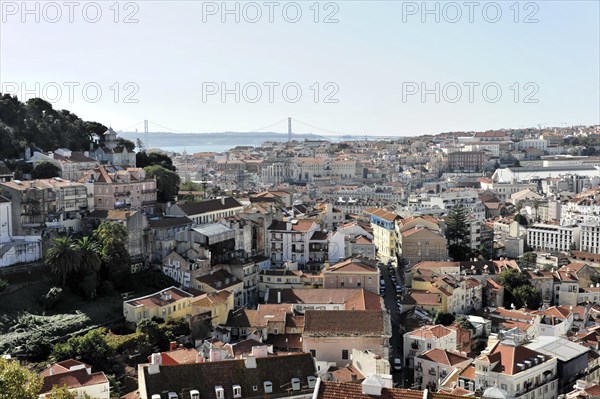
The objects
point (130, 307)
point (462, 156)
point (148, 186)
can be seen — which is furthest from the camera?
point (462, 156)

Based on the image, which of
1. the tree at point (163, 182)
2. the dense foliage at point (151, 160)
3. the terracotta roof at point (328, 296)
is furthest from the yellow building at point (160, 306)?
the dense foliage at point (151, 160)

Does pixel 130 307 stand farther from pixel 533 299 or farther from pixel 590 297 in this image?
pixel 590 297

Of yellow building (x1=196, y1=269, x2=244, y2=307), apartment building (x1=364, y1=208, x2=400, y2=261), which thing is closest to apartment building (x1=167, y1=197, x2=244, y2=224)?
yellow building (x1=196, y1=269, x2=244, y2=307)

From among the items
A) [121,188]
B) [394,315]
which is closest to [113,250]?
[121,188]

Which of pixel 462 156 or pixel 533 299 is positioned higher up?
pixel 462 156

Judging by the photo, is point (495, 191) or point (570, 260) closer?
point (570, 260)

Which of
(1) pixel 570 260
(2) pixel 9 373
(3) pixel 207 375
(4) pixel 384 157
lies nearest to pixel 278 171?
(4) pixel 384 157

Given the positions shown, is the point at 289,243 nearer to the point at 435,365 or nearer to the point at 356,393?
the point at 435,365

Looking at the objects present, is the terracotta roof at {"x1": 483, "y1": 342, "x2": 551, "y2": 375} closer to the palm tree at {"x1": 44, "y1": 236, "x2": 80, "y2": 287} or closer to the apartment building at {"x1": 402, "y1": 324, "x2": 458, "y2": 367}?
the apartment building at {"x1": 402, "y1": 324, "x2": 458, "y2": 367}
